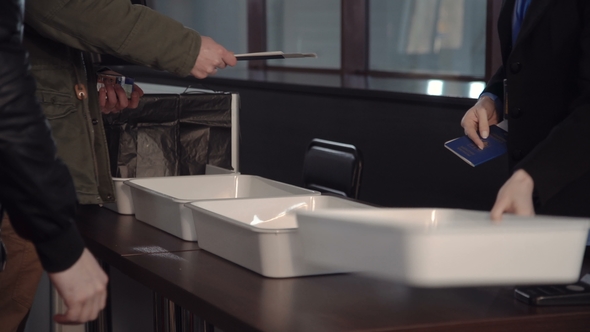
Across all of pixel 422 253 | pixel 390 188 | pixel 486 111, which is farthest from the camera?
pixel 390 188

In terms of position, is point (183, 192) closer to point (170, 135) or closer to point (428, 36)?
→ point (170, 135)

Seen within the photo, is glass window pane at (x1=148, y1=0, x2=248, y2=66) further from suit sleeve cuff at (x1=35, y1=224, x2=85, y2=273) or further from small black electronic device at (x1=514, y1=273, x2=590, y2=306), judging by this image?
suit sleeve cuff at (x1=35, y1=224, x2=85, y2=273)

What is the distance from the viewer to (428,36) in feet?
12.0

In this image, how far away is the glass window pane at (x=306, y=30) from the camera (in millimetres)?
4301

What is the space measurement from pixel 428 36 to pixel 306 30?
105 cm

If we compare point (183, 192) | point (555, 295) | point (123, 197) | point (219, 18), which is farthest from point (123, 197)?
point (219, 18)

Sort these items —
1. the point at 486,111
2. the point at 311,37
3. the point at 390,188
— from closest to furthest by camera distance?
the point at 486,111 < the point at 390,188 < the point at 311,37

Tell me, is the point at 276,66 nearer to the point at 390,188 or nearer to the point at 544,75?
the point at 390,188

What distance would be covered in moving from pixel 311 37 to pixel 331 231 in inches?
138

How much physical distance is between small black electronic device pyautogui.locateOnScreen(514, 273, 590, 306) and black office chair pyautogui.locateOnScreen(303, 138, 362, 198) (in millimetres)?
1143

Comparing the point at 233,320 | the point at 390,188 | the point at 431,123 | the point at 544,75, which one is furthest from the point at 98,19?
the point at 390,188

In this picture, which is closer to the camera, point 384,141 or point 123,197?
point 123,197

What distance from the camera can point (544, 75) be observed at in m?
1.52

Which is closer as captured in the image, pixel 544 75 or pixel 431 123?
pixel 544 75
